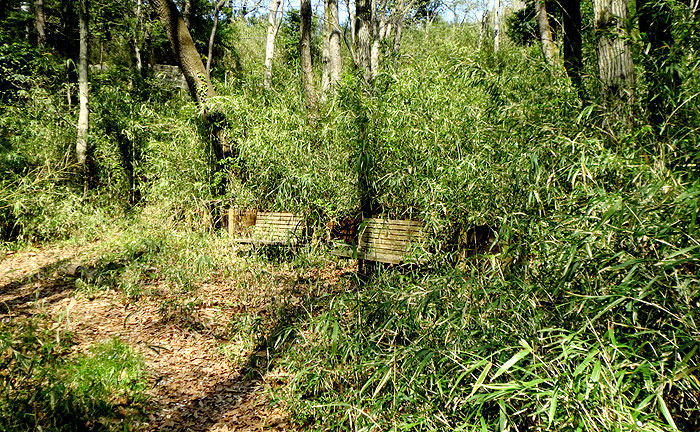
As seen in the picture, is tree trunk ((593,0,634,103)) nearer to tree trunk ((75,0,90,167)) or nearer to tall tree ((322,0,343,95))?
tall tree ((322,0,343,95))

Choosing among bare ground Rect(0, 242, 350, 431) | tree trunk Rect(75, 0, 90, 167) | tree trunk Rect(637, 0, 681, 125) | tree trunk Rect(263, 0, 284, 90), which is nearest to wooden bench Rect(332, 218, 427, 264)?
bare ground Rect(0, 242, 350, 431)

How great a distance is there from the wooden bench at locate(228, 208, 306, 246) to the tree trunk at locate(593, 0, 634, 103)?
10.1ft

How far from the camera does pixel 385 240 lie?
393cm

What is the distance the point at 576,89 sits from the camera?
3209 mm

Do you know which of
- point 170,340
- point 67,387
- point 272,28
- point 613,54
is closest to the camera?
point 67,387

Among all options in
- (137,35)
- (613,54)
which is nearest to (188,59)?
(613,54)

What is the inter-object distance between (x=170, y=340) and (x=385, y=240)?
2.17m

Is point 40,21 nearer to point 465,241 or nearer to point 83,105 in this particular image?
point 83,105

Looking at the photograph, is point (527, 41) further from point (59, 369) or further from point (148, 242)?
point (59, 369)

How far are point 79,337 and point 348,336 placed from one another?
2.71 m

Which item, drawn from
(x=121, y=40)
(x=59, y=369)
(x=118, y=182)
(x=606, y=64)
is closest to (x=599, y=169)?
(x=606, y=64)

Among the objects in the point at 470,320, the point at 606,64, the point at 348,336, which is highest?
the point at 606,64

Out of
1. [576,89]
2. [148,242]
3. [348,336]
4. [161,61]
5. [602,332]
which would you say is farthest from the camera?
[161,61]

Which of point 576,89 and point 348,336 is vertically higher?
point 576,89
